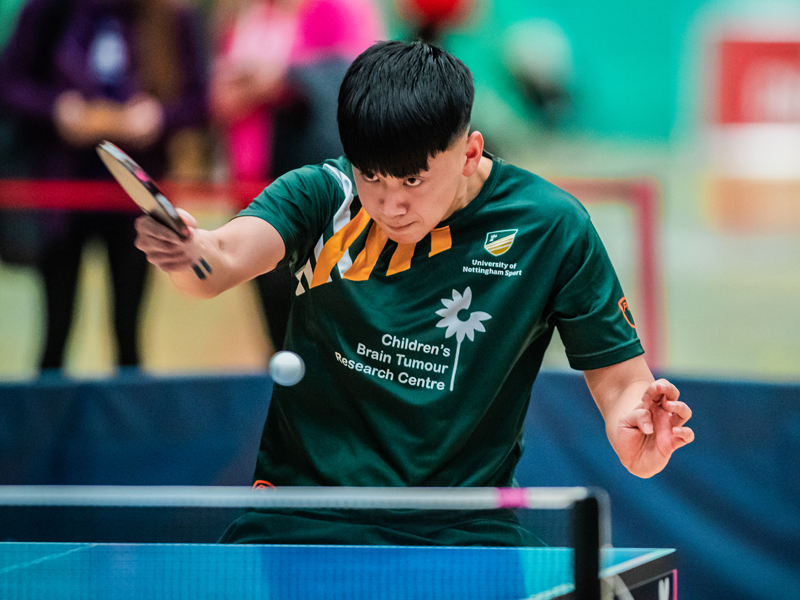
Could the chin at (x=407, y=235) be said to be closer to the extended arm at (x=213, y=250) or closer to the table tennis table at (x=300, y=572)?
the extended arm at (x=213, y=250)

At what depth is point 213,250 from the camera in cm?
165

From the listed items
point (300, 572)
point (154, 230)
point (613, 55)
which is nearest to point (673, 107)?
point (613, 55)

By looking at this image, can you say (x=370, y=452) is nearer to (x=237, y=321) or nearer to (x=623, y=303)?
(x=623, y=303)

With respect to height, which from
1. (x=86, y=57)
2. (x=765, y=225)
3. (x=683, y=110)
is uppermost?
(x=683, y=110)

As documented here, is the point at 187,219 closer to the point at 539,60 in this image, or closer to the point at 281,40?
the point at 281,40

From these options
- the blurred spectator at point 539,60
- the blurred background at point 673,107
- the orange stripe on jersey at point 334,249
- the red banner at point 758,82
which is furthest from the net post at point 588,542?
the red banner at point 758,82

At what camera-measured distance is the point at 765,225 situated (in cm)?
1372

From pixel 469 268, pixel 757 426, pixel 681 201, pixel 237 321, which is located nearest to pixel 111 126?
pixel 469 268

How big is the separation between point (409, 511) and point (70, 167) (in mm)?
2882

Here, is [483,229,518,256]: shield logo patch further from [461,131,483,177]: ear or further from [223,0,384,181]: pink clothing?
[223,0,384,181]: pink clothing

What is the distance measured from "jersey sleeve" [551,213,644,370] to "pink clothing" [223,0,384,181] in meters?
2.35

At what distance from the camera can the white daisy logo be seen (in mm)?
1897

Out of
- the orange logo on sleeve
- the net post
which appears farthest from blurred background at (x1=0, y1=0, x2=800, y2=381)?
the net post

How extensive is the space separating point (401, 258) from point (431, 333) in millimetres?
171
